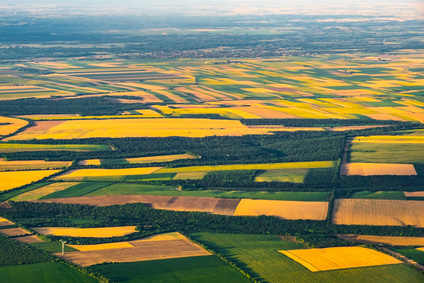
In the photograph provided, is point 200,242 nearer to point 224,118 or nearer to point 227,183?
point 227,183

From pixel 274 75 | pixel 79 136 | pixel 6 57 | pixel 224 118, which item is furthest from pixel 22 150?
pixel 6 57

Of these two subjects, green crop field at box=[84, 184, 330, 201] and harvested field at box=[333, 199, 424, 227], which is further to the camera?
green crop field at box=[84, 184, 330, 201]

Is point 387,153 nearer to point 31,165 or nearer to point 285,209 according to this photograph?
point 285,209

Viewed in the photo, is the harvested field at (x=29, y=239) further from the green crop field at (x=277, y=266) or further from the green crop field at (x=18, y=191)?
the green crop field at (x=277, y=266)

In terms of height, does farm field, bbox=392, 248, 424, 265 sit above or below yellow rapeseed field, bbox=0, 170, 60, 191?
above

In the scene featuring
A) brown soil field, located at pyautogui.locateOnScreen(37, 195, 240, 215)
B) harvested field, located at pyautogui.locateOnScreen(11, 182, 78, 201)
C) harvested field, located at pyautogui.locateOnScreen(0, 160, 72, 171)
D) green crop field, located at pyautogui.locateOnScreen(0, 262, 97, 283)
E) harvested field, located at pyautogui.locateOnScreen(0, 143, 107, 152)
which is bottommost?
harvested field, located at pyautogui.locateOnScreen(0, 160, 72, 171)

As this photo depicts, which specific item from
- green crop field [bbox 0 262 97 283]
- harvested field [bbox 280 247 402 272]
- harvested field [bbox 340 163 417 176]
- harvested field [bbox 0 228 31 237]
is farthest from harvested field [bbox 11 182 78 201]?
harvested field [bbox 340 163 417 176]

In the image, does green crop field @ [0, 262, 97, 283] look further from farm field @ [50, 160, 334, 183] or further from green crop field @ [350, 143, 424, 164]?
green crop field @ [350, 143, 424, 164]

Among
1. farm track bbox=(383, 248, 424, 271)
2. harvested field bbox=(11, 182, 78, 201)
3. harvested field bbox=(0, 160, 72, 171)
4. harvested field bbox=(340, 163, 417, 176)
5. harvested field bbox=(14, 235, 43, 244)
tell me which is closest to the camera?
farm track bbox=(383, 248, 424, 271)
